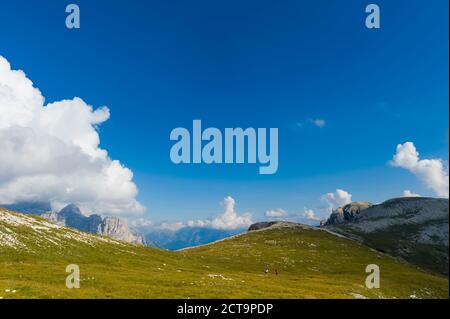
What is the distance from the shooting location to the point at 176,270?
75.5 meters

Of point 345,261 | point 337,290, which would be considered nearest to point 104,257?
point 337,290

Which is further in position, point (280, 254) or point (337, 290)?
point (280, 254)

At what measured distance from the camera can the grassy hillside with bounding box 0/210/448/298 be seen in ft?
154

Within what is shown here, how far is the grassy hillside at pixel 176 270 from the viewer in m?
46.8
